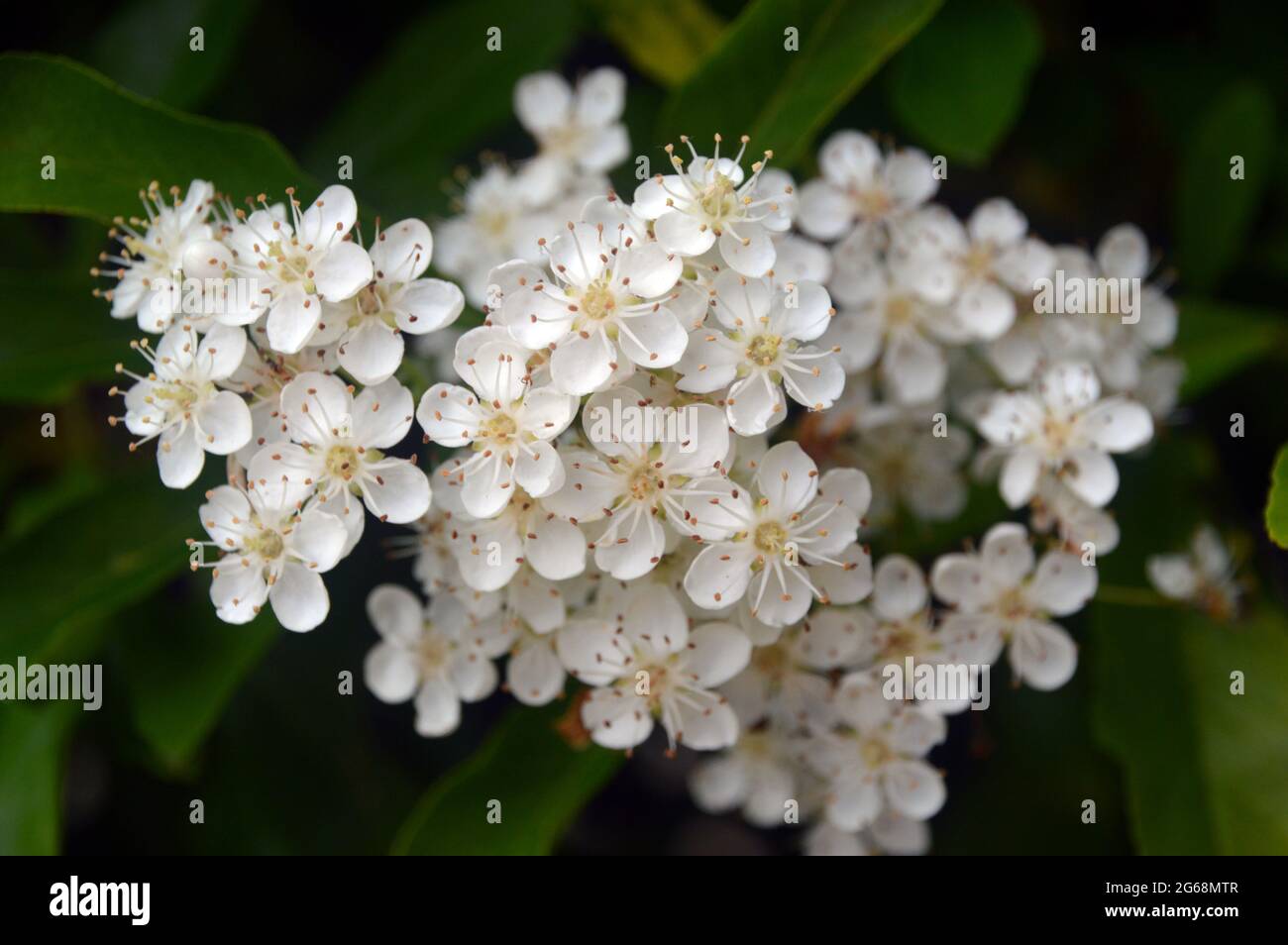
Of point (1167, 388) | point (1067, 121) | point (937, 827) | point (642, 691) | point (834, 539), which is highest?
point (1067, 121)

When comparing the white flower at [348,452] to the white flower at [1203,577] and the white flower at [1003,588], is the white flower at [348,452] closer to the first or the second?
the white flower at [1003,588]

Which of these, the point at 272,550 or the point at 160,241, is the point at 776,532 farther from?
the point at 160,241

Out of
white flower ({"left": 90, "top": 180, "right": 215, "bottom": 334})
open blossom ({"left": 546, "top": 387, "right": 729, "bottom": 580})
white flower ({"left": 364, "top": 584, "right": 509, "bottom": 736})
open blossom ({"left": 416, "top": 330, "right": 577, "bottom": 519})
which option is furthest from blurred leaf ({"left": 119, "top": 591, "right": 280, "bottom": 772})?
open blossom ({"left": 546, "top": 387, "right": 729, "bottom": 580})

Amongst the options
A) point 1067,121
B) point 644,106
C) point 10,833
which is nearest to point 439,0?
point 644,106

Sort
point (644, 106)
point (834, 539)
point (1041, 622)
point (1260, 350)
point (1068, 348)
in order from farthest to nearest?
point (644, 106), point (1260, 350), point (1068, 348), point (1041, 622), point (834, 539)

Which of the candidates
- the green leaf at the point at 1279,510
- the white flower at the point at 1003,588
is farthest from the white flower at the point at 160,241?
the green leaf at the point at 1279,510

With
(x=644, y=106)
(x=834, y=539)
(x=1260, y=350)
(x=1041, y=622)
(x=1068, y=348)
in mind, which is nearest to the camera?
(x=834, y=539)

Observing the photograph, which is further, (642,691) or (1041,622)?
(1041,622)

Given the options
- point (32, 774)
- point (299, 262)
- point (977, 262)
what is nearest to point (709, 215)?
point (299, 262)

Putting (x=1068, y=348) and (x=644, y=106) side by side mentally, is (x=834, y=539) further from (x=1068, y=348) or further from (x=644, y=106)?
(x=644, y=106)

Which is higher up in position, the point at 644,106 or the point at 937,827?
the point at 644,106
